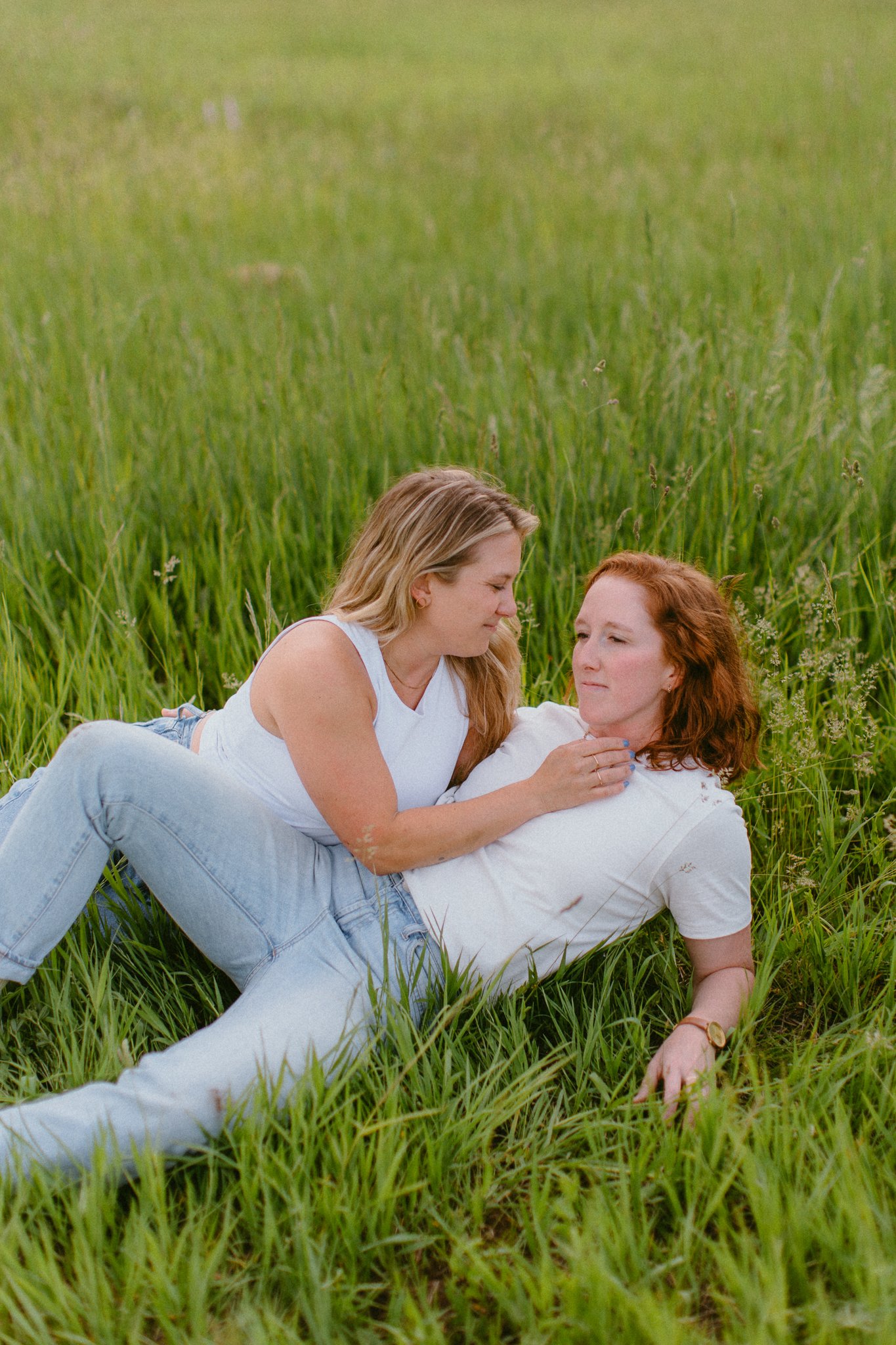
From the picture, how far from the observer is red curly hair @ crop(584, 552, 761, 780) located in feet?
6.88

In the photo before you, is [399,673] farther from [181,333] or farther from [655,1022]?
[181,333]

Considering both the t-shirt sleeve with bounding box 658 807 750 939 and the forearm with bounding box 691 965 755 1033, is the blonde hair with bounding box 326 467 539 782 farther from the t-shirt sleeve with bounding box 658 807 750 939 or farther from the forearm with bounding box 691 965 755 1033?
the forearm with bounding box 691 965 755 1033

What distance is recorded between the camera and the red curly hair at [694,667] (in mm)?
2098

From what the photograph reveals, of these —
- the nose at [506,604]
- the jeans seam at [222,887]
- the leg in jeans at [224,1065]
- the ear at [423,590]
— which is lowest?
the leg in jeans at [224,1065]

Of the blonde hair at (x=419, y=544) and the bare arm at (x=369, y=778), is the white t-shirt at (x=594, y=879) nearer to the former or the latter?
the bare arm at (x=369, y=778)

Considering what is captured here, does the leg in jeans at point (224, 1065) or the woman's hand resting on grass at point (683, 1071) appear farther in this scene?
the woman's hand resting on grass at point (683, 1071)

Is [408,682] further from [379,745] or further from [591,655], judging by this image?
[591,655]

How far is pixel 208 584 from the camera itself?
3129 mm

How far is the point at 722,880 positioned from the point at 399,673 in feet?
2.59

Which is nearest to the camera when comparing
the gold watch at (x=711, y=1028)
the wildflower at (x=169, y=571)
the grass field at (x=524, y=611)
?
the grass field at (x=524, y=611)

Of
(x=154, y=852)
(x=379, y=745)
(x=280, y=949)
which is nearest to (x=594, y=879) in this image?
(x=379, y=745)

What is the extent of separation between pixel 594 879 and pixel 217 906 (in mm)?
740

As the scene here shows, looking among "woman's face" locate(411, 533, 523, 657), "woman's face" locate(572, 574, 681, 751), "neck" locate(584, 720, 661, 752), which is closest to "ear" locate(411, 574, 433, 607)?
"woman's face" locate(411, 533, 523, 657)

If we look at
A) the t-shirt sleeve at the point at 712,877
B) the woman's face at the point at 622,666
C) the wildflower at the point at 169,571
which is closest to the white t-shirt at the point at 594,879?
the t-shirt sleeve at the point at 712,877
